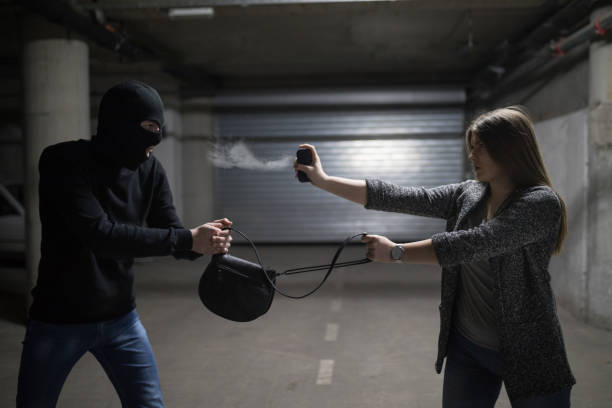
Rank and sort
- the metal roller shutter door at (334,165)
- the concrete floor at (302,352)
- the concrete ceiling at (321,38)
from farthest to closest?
the metal roller shutter door at (334,165), the concrete ceiling at (321,38), the concrete floor at (302,352)

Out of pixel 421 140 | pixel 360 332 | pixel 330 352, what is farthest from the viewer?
pixel 421 140

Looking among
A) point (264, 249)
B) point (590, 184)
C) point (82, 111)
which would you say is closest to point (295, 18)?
point (82, 111)

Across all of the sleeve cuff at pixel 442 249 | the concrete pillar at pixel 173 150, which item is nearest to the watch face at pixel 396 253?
the sleeve cuff at pixel 442 249

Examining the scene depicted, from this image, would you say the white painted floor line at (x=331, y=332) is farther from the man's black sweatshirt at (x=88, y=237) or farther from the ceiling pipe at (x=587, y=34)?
the ceiling pipe at (x=587, y=34)

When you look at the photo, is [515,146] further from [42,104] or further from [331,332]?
[42,104]

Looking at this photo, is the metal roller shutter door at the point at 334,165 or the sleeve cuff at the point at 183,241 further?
the metal roller shutter door at the point at 334,165

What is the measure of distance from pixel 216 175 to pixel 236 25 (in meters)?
4.15

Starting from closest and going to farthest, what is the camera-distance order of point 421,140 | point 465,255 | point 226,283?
point 465,255 < point 226,283 < point 421,140

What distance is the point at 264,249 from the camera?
9.57 meters

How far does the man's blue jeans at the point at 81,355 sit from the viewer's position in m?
1.50

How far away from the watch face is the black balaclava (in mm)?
976

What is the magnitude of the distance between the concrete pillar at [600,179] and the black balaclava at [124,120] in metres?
4.34

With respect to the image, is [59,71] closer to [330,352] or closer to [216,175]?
[330,352]

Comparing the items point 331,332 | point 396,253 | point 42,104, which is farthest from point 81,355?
point 42,104
